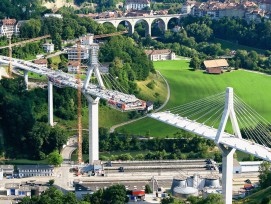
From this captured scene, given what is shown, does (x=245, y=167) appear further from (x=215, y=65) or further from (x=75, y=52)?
(x=215, y=65)

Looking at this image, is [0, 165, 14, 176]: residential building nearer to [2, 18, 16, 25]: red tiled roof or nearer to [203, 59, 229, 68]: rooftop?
[2, 18, 16, 25]: red tiled roof

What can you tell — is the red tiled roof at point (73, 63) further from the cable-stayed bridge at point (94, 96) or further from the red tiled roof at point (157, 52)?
the red tiled roof at point (157, 52)

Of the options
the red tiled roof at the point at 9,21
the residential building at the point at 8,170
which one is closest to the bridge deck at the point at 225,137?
the residential building at the point at 8,170

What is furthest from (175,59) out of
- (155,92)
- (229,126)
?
(229,126)

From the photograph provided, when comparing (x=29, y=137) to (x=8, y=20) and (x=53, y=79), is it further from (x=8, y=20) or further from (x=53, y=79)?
(x=8, y=20)

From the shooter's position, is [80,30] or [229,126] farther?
[80,30]

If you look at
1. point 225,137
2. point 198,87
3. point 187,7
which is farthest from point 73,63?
point 187,7
